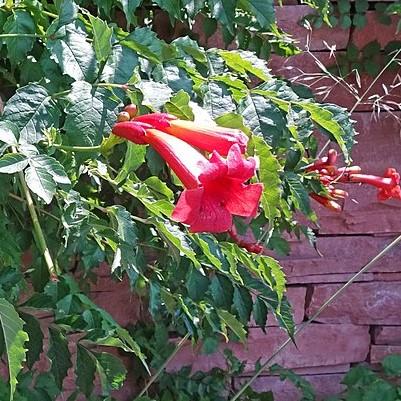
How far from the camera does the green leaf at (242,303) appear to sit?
147cm

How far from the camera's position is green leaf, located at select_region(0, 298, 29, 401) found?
875mm

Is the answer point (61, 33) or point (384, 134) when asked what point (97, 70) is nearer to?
point (61, 33)

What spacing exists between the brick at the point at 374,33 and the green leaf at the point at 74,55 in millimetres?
1531

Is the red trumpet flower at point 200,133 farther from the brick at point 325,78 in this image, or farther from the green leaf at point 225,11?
the brick at point 325,78

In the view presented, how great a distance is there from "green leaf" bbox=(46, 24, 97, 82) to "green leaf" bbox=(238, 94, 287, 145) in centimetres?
23

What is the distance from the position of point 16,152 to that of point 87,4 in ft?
2.61

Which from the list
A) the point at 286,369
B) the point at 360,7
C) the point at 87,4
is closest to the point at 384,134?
the point at 360,7

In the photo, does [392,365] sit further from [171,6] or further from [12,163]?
[12,163]

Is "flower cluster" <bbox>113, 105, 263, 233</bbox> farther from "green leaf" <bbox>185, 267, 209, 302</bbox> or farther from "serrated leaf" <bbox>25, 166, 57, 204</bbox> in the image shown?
"green leaf" <bbox>185, 267, 209, 302</bbox>

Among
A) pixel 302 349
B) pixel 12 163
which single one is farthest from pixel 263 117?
pixel 302 349

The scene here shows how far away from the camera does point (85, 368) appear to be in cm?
119

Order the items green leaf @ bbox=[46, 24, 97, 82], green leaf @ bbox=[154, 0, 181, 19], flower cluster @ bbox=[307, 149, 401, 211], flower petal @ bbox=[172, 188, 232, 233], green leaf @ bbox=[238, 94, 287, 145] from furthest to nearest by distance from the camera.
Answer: flower cluster @ bbox=[307, 149, 401, 211] < green leaf @ bbox=[154, 0, 181, 19] < green leaf @ bbox=[238, 94, 287, 145] < green leaf @ bbox=[46, 24, 97, 82] < flower petal @ bbox=[172, 188, 232, 233]

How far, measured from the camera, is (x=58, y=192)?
108cm

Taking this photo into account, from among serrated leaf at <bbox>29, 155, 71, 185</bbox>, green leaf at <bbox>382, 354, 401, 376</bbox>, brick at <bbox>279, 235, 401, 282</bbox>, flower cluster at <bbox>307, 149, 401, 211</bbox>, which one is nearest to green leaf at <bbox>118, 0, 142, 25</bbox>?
serrated leaf at <bbox>29, 155, 71, 185</bbox>
